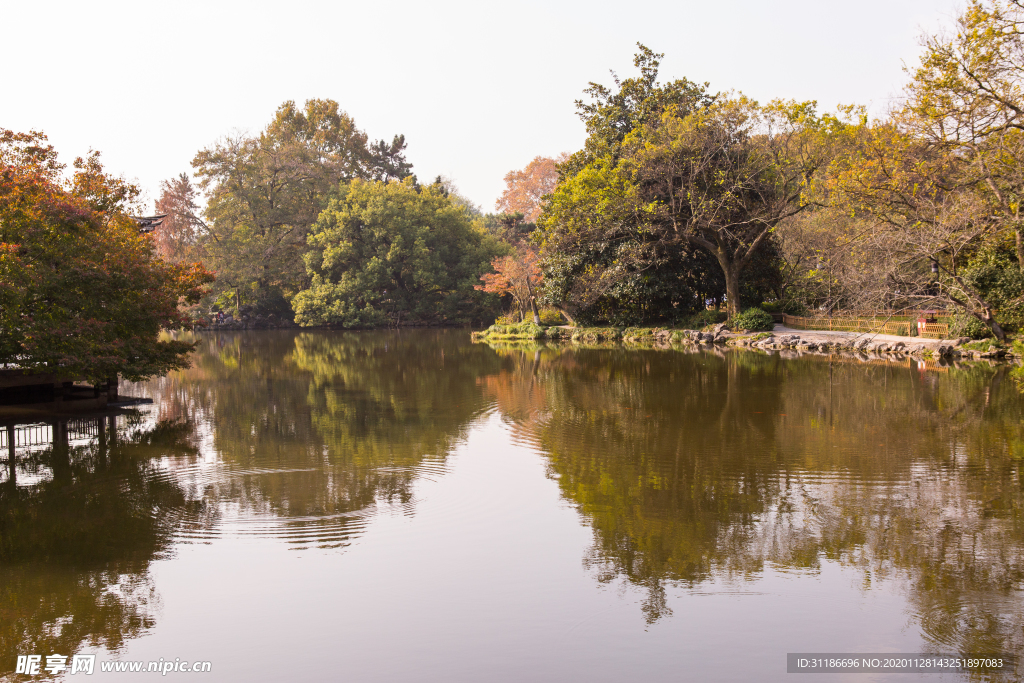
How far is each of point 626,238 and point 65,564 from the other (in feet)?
91.7

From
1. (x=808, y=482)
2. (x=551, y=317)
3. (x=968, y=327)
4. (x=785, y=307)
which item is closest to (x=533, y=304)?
(x=551, y=317)

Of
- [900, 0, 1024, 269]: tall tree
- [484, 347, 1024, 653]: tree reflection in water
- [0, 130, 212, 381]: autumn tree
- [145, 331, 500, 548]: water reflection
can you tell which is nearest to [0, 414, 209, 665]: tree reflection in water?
[145, 331, 500, 548]: water reflection

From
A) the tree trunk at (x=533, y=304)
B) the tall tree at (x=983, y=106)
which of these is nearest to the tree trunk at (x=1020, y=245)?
the tall tree at (x=983, y=106)

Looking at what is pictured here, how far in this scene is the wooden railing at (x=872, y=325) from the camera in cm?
2338

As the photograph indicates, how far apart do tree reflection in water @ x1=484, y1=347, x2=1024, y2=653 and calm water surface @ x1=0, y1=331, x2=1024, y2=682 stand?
1.5 inches

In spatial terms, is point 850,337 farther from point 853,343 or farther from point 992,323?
point 992,323

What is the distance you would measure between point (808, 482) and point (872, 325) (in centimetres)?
2074

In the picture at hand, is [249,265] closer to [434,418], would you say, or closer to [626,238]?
[626,238]

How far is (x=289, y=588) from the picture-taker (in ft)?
18.9

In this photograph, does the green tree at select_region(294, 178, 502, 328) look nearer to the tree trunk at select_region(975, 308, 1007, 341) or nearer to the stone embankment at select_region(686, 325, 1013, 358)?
the stone embankment at select_region(686, 325, 1013, 358)

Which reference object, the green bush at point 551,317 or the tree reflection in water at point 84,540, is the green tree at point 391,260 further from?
the tree reflection in water at point 84,540

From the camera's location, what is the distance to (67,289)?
11844mm

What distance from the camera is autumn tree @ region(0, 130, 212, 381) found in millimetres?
11281

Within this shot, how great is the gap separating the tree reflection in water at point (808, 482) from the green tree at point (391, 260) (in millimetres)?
33305
